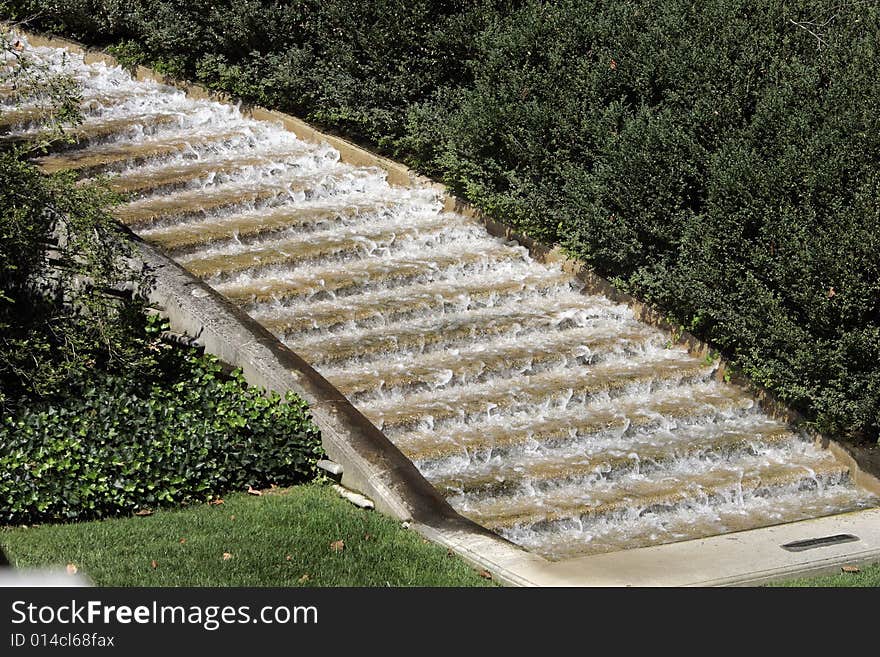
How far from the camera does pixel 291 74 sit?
47.0 feet

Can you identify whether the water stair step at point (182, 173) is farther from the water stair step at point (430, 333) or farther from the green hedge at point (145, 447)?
the green hedge at point (145, 447)

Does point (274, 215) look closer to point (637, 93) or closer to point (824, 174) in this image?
point (637, 93)

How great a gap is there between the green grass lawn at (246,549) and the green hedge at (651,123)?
4.26m

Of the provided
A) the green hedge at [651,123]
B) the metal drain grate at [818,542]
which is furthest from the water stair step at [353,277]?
the metal drain grate at [818,542]

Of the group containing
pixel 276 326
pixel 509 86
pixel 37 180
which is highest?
pixel 509 86

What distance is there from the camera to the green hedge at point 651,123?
1013cm

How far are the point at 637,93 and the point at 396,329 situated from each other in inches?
152

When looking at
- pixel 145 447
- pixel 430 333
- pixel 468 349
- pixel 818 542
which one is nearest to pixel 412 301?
pixel 430 333

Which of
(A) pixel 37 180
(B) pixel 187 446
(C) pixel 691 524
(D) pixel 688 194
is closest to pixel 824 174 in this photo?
(D) pixel 688 194

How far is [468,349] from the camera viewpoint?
10750 mm

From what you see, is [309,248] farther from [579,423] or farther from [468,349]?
[579,423]

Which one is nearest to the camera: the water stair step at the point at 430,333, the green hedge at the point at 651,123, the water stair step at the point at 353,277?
the green hedge at the point at 651,123

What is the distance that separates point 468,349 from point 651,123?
117 inches

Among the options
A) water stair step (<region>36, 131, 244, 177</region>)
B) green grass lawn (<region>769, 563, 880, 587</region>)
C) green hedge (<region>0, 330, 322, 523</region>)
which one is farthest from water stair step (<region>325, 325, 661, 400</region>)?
water stair step (<region>36, 131, 244, 177</region>)
